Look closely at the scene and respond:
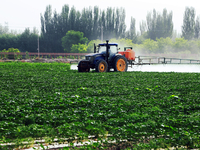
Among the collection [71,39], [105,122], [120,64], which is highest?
[71,39]

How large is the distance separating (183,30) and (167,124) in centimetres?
8694

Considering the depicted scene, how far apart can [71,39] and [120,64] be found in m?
66.9

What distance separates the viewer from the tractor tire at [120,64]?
21.2 metres

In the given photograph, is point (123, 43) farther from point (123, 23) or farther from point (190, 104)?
point (190, 104)

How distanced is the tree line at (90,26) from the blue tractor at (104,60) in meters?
66.8

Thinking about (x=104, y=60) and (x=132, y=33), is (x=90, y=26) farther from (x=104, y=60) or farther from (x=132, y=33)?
(x=104, y=60)

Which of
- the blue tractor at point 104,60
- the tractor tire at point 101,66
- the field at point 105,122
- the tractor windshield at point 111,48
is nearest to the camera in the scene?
the field at point 105,122

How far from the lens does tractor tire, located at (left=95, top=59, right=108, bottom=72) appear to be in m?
20.0

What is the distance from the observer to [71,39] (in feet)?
284

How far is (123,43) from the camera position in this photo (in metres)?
82.4

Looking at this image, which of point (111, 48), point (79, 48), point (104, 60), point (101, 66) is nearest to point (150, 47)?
point (79, 48)

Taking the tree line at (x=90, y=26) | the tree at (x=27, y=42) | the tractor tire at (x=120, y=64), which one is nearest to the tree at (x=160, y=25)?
the tree line at (x=90, y=26)

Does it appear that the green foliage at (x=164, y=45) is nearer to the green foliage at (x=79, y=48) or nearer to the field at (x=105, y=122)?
the green foliage at (x=79, y=48)

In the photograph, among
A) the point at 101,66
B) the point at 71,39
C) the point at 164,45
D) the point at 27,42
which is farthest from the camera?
the point at 164,45
